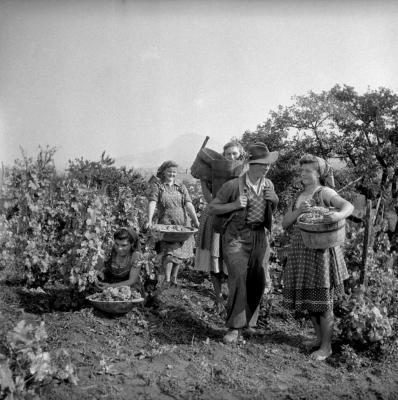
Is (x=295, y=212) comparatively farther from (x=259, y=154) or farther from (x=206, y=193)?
(x=206, y=193)

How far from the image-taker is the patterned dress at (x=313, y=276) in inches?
169

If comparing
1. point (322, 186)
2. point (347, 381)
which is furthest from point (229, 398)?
point (322, 186)

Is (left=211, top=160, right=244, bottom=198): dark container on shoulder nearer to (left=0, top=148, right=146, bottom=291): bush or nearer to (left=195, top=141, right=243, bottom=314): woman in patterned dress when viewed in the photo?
(left=195, top=141, right=243, bottom=314): woman in patterned dress

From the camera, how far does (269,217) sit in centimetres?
447

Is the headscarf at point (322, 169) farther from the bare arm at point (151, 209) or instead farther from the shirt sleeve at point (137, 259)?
the bare arm at point (151, 209)

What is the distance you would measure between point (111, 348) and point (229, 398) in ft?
3.84

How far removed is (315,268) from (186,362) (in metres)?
1.41

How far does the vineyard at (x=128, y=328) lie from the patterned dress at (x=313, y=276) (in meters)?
0.38

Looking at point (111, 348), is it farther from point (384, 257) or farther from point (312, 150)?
point (312, 150)

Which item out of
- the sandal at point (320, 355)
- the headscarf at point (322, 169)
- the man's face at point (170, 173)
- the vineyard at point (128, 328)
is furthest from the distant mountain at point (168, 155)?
the sandal at point (320, 355)

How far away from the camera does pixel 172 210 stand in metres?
6.14

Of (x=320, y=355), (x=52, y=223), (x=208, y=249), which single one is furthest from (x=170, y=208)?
(x=320, y=355)

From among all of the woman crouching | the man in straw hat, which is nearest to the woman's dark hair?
the woman crouching

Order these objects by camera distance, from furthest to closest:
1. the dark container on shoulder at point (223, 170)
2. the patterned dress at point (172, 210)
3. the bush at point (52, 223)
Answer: the patterned dress at point (172, 210), the dark container on shoulder at point (223, 170), the bush at point (52, 223)
